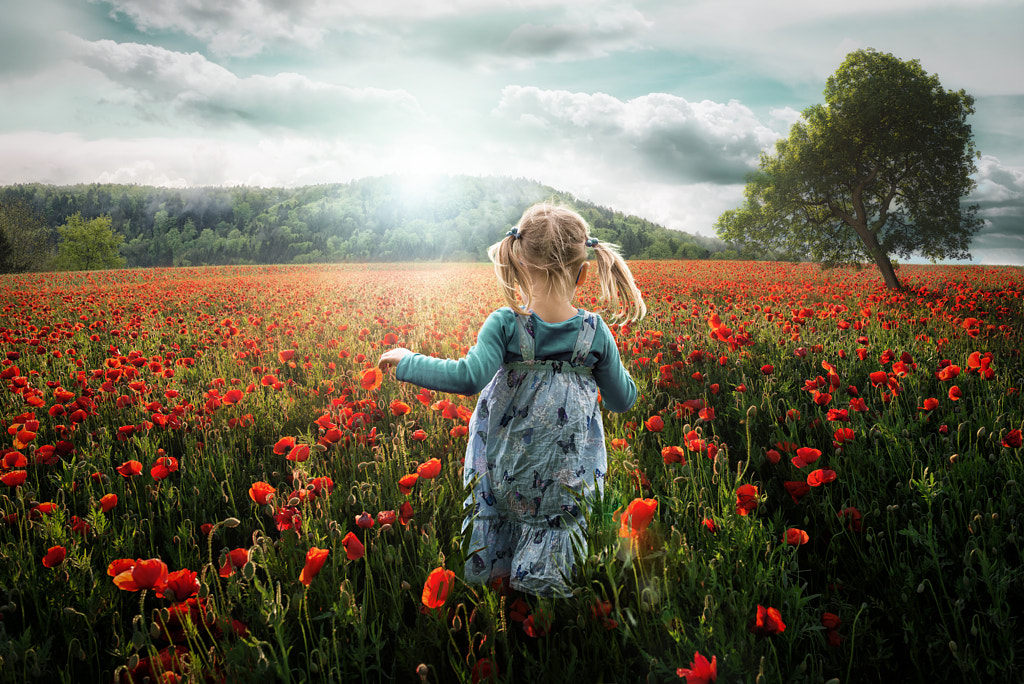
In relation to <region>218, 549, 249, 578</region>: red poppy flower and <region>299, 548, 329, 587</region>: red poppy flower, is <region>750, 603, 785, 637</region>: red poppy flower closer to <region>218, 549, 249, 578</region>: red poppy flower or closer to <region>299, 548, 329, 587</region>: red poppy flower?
<region>299, 548, 329, 587</region>: red poppy flower

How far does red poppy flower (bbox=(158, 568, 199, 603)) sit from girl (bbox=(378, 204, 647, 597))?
871 mm

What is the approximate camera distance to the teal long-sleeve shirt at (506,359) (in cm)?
192

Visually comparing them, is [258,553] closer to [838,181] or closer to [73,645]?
[73,645]

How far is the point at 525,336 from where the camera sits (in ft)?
6.74

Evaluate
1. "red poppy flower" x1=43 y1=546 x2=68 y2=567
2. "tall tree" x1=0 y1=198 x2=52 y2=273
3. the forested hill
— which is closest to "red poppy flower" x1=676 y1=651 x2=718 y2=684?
"red poppy flower" x1=43 y1=546 x2=68 y2=567

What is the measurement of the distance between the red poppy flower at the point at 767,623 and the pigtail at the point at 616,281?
45.3 inches

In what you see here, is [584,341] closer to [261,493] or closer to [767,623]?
[767,623]

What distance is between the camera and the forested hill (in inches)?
1972

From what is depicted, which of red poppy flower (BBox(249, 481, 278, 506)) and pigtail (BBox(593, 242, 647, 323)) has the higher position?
pigtail (BBox(593, 242, 647, 323))

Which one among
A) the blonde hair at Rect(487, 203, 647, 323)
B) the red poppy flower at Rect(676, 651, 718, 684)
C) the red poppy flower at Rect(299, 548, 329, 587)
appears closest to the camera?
the red poppy flower at Rect(676, 651, 718, 684)

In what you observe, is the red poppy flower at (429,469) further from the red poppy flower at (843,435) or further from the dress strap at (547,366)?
the red poppy flower at (843,435)

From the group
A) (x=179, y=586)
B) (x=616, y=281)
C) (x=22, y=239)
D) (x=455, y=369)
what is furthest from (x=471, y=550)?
(x=22, y=239)

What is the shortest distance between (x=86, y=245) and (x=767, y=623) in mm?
73597

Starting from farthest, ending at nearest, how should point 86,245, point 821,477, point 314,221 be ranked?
1. point 314,221
2. point 86,245
3. point 821,477
